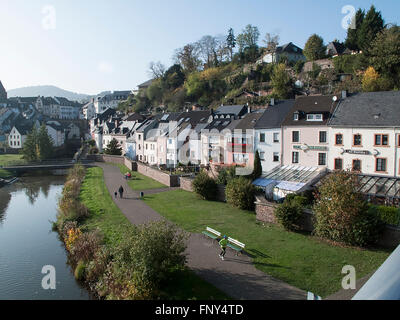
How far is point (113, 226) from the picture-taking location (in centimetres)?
2441

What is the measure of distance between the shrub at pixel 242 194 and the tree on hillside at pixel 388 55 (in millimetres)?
29436

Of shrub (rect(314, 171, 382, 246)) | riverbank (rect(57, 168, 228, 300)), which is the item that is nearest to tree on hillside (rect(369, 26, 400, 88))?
shrub (rect(314, 171, 382, 246))

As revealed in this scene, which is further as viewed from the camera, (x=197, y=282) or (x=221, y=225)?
(x=221, y=225)

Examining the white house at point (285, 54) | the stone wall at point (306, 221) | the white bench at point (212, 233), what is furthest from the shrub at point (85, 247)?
the white house at point (285, 54)

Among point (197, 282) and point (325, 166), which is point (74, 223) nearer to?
point (197, 282)

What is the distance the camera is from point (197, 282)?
49.0 feet

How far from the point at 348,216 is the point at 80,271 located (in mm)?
14787

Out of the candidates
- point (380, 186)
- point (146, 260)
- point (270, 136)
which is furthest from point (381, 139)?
point (146, 260)

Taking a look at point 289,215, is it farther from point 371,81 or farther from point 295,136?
point 371,81

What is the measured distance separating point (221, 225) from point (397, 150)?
15.2 meters

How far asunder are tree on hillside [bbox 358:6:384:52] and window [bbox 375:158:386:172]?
107 feet

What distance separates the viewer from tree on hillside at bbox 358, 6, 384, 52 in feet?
174

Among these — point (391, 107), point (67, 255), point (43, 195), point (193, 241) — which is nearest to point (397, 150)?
point (391, 107)
